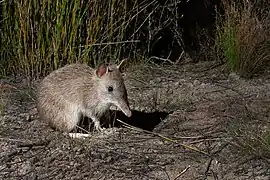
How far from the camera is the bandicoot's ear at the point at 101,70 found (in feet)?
16.7

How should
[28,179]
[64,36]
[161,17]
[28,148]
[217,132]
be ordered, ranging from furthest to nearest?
[161,17] → [64,36] → [217,132] → [28,148] → [28,179]

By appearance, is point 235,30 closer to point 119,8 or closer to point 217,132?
point 119,8

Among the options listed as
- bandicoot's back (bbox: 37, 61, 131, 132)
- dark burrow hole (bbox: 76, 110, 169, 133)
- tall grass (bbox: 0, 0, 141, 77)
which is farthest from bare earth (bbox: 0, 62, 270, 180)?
tall grass (bbox: 0, 0, 141, 77)

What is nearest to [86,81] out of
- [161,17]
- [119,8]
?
[119,8]

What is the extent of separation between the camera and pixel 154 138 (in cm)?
518

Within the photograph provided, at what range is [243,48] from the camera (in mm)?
6934

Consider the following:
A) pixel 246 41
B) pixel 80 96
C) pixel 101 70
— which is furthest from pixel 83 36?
pixel 101 70

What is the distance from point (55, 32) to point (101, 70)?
1769mm

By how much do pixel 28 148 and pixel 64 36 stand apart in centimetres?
203

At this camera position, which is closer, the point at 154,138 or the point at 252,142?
the point at 252,142

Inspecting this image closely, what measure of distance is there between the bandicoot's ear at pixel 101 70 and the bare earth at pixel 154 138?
489 mm

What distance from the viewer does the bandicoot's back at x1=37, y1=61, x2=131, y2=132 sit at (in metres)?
5.17

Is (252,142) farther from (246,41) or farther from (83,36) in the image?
(83,36)

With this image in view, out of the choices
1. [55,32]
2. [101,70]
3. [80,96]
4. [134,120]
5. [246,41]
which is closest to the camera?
[101,70]
